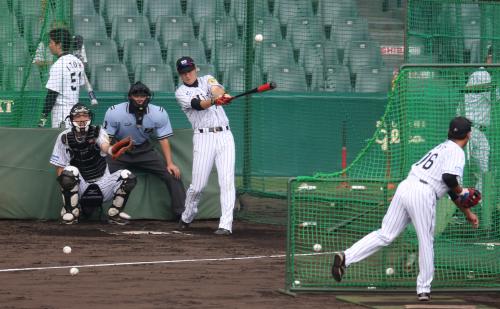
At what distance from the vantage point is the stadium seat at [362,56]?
17266 mm

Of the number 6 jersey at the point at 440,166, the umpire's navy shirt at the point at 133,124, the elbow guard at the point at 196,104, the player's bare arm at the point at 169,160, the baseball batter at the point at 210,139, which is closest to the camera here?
the number 6 jersey at the point at 440,166

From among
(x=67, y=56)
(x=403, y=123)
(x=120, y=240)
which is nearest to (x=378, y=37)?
(x=67, y=56)

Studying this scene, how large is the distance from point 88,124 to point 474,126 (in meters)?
4.84

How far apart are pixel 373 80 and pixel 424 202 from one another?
28.5 feet

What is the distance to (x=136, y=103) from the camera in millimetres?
13727

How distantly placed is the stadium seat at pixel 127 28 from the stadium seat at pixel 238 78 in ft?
5.36

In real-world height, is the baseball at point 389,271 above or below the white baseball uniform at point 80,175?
below

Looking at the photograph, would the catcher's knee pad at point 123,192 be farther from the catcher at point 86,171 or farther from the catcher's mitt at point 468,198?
the catcher's mitt at point 468,198

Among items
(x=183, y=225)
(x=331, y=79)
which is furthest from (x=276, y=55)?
(x=183, y=225)

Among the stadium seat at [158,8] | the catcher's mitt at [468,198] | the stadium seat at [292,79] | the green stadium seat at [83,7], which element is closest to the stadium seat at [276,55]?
the stadium seat at [292,79]

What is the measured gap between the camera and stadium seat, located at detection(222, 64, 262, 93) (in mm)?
15289

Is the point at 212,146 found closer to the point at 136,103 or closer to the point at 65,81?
the point at 136,103

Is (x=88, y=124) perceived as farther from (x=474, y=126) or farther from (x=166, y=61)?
(x=474, y=126)

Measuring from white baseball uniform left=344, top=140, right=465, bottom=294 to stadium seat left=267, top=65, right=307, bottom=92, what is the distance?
742 cm
